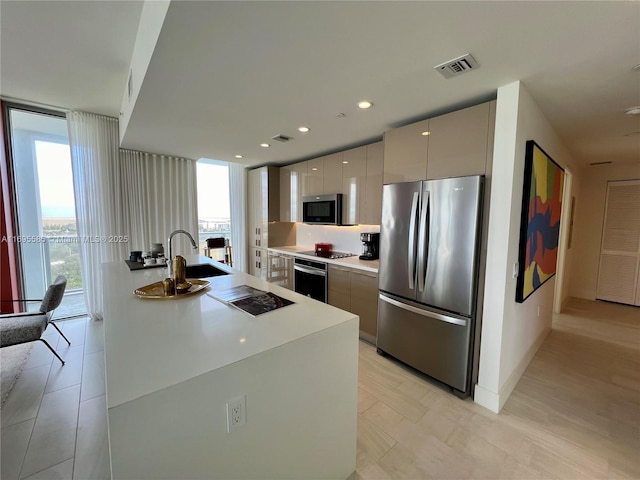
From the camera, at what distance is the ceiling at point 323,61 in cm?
A: 126

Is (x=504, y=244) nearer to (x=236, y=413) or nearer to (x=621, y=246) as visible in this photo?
(x=236, y=413)

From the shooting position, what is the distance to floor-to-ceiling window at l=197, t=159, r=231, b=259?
5000 mm

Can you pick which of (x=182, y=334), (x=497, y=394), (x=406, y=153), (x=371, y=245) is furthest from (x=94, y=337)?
(x=497, y=394)

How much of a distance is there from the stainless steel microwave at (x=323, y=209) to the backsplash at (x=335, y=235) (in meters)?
0.44

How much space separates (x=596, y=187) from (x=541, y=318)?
140 inches

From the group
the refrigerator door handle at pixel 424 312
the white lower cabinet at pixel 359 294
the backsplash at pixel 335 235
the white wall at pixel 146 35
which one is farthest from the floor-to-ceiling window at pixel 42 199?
the refrigerator door handle at pixel 424 312

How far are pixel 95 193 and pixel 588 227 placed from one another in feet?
27.4

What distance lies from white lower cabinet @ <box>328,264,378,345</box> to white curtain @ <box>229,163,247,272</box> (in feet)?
8.83

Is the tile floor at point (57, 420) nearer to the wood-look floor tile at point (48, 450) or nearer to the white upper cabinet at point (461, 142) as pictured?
the wood-look floor tile at point (48, 450)

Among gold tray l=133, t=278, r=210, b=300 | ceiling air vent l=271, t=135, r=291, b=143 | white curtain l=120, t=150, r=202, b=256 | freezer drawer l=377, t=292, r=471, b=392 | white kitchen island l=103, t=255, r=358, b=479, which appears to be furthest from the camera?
white curtain l=120, t=150, r=202, b=256

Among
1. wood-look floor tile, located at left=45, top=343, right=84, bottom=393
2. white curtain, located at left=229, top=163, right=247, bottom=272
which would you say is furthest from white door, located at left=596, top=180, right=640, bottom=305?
wood-look floor tile, located at left=45, top=343, right=84, bottom=393

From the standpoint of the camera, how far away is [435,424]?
1944 millimetres

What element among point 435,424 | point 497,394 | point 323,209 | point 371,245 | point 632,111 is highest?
point 632,111

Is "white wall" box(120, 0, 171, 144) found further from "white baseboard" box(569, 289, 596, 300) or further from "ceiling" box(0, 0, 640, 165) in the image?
"white baseboard" box(569, 289, 596, 300)
